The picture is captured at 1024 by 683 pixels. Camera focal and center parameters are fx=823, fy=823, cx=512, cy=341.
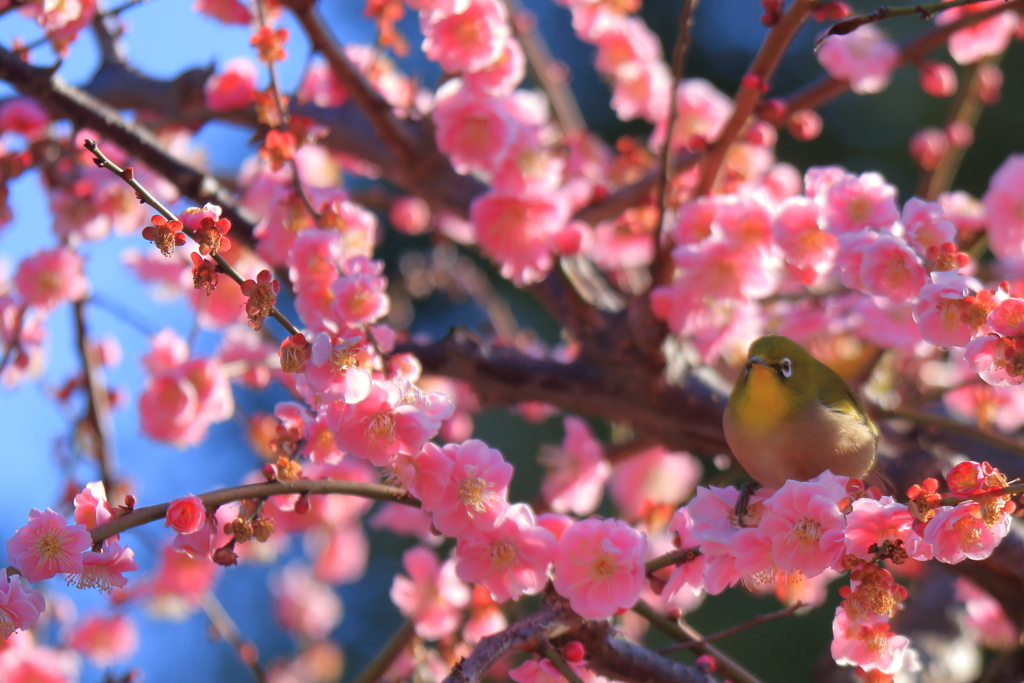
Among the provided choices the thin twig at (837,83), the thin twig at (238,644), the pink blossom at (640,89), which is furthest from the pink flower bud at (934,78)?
the thin twig at (238,644)

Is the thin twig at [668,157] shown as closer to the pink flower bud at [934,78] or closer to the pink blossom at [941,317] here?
the pink blossom at [941,317]

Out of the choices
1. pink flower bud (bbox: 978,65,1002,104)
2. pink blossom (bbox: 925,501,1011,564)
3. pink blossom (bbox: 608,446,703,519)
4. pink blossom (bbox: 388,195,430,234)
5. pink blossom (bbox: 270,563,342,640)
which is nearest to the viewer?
pink blossom (bbox: 925,501,1011,564)

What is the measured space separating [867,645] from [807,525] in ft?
0.55

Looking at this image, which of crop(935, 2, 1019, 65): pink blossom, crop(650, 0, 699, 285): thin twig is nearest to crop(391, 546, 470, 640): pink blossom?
crop(650, 0, 699, 285): thin twig

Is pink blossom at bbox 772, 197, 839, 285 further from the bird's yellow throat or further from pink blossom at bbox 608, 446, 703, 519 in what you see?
pink blossom at bbox 608, 446, 703, 519

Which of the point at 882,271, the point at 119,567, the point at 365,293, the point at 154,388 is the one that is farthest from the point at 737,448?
the point at 154,388

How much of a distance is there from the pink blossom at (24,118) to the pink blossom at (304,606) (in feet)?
6.42

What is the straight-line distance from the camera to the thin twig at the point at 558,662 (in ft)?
2.85

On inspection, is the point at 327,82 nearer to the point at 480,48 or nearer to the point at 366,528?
the point at 480,48

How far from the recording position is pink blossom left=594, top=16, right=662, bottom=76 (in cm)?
207

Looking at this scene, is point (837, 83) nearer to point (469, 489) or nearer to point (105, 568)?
point (469, 489)

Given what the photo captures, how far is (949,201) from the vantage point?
1771 millimetres

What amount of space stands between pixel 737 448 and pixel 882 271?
30cm

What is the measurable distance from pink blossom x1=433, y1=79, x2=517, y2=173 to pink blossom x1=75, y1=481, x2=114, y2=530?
96 cm
